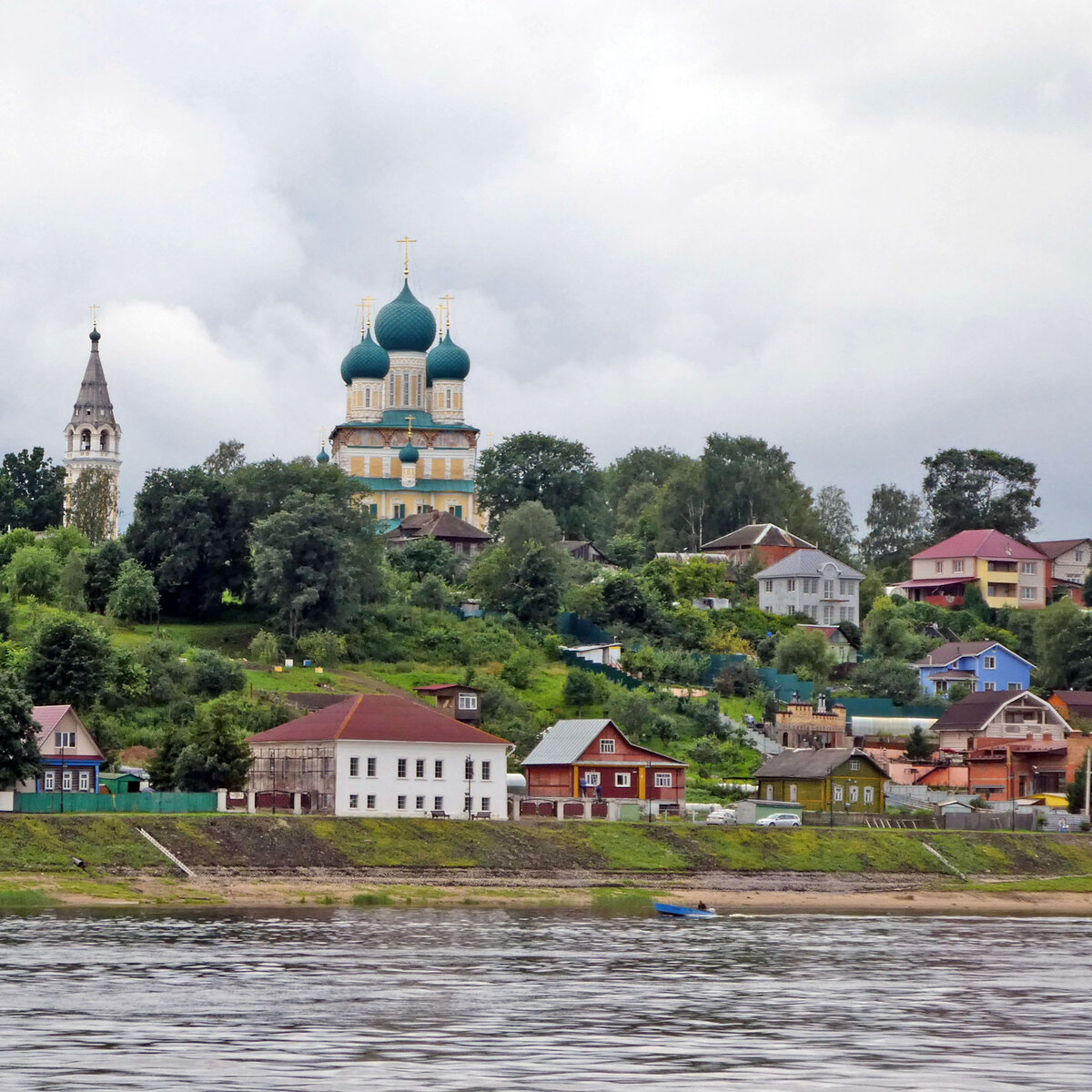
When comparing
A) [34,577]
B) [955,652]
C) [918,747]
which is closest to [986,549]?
[955,652]

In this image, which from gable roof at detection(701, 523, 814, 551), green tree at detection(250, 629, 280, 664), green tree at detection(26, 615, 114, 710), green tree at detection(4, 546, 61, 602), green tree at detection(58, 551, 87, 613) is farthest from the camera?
gable roof at detection(701, 523, 814, 551)

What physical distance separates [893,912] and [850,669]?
52.0 m

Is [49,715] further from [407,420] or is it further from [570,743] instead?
[407,420]

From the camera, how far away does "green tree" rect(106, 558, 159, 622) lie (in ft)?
381

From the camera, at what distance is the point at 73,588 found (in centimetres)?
11569

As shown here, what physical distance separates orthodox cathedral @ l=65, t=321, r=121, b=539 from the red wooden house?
316 feet

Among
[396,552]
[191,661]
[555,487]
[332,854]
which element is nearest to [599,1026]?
[332,854]

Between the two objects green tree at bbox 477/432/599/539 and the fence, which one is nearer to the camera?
the fence

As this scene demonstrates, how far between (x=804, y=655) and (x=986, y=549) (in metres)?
37.1

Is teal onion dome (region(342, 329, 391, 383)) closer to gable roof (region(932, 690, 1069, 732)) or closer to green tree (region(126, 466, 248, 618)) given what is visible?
green tree (region(126, 466, 248, 618))

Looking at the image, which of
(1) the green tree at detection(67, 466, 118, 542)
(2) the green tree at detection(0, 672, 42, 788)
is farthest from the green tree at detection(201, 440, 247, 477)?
(2) the green tree at detection(0, 672, 42, 788)

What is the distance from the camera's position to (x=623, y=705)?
353 feet

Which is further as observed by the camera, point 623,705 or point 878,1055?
point 623,705

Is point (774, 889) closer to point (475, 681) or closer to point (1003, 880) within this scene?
point (1003, 880)
